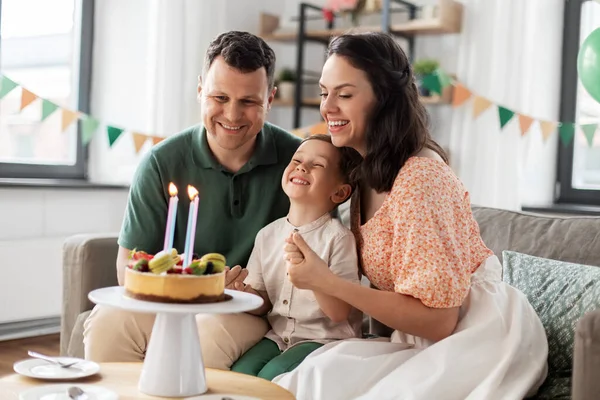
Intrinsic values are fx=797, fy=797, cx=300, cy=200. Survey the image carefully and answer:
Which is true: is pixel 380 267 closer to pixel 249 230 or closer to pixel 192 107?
pixel 249 230

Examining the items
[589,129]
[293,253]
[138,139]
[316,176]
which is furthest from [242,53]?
[589,129]

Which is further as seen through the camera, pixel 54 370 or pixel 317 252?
pixel 317 252

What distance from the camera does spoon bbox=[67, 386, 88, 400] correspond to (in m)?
1.36

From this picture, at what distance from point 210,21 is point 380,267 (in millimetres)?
3206

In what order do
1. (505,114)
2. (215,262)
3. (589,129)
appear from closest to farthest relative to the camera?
1. (215,262)
2. (589,129)
3. (505,114)

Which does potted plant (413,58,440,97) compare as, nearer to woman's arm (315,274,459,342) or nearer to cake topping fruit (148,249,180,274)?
woman's arm (315,274,459,342)

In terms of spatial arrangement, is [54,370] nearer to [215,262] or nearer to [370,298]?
[215,262]

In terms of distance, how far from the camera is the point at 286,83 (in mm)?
5113

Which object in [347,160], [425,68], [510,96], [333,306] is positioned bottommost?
[333,306]

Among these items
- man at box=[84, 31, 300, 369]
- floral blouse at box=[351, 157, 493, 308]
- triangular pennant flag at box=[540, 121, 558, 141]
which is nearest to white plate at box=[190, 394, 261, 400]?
floral blouse at box=[351, 157, 493, 308]

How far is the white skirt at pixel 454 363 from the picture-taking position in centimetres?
168

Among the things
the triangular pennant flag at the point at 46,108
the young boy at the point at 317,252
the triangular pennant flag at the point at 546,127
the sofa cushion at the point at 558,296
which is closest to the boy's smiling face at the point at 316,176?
the young boy at the point at 317,252

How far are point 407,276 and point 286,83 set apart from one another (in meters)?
3.49

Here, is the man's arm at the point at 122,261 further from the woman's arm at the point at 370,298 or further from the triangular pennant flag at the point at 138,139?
the triangular pennant flag at the point at 138,139
